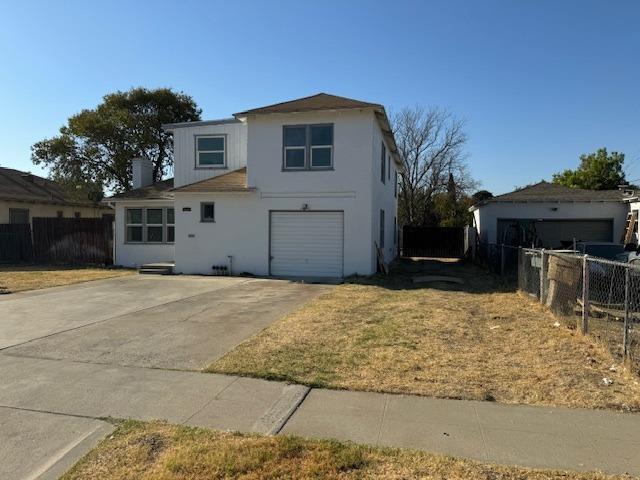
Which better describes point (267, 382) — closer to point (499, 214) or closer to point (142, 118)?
point (499, 214)

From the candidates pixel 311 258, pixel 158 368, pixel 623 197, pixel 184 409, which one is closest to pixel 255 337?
pixel 158 368

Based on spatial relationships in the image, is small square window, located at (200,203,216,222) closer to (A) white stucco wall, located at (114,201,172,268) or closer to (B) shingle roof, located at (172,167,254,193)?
(B) shingle roof, located at (172,167,254,193)

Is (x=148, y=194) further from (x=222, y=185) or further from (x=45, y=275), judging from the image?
(x=45, y=275)

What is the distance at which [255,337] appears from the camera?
310 inches

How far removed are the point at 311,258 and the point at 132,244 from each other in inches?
334

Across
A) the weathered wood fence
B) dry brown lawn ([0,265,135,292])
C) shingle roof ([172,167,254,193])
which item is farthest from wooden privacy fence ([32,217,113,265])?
shingle roof ([172,167,254,193])

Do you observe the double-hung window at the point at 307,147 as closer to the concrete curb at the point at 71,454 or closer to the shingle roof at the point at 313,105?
the shingle roof at the point at 313,105

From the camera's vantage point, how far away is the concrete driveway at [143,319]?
7.08 m

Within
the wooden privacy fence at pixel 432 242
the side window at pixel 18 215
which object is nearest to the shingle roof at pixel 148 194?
the side window at pixel 18 215

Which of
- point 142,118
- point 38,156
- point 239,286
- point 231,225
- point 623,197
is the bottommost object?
point 239,286

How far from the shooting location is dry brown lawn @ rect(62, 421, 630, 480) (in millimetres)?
3586

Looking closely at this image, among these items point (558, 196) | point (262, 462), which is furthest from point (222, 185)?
point (558, 196)

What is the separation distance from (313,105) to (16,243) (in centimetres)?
1705

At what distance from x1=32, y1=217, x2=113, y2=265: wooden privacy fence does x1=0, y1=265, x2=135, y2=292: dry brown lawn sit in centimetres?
Answer: 134
